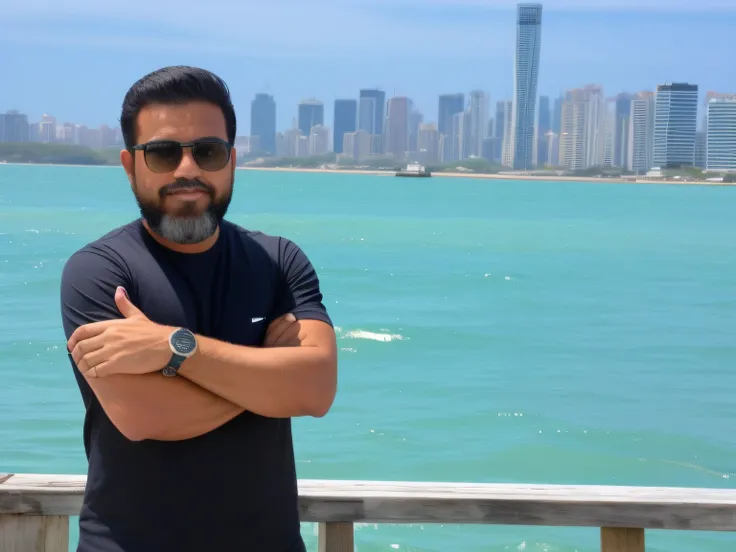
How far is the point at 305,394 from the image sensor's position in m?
1.82

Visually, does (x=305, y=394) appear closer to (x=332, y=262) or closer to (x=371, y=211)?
(x=332, y=262)

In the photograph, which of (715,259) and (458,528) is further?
(715,259)

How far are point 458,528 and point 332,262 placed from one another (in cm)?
2914

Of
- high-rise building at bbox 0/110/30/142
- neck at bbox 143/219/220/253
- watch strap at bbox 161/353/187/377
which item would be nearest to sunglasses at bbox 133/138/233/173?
neck at bbox 143/219/220/253

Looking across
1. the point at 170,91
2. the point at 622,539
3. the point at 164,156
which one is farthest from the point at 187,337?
the point at 622,539

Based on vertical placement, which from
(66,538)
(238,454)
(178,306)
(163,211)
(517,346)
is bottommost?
(517,346)

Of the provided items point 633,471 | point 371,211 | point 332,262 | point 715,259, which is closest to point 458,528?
point 633,471

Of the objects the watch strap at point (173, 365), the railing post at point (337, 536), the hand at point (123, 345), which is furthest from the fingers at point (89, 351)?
the railing post at point (337, 536)

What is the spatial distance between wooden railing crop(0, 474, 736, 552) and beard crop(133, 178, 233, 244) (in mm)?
563

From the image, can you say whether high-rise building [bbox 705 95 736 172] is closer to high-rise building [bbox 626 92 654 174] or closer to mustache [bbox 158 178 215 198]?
high-rise building [bbox 626 92 654 174]

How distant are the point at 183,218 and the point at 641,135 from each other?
18713 centimetres

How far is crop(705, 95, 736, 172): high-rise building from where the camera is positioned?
562 ft

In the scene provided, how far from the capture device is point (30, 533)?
1985mm

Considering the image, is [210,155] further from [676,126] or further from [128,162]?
[676,126]
